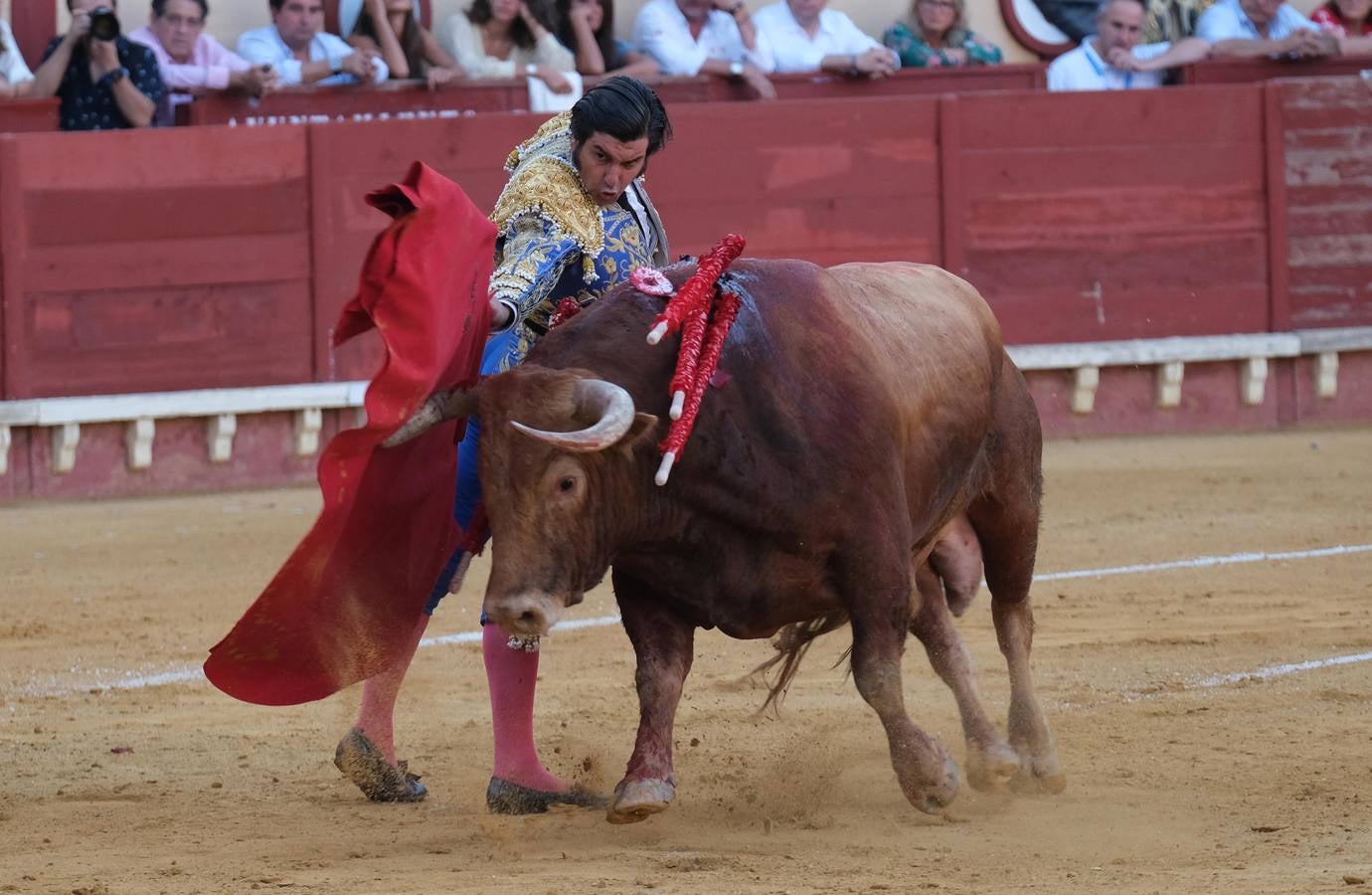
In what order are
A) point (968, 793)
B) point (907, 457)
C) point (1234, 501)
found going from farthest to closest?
point (1234, 501), point (968, 793), point (907, 457)

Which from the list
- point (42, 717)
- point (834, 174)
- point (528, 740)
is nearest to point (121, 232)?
point (834, 174)

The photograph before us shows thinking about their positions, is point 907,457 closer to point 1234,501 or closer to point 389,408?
point 389,408

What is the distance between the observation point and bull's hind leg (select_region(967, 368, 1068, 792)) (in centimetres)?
372

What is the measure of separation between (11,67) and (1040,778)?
5.32 m

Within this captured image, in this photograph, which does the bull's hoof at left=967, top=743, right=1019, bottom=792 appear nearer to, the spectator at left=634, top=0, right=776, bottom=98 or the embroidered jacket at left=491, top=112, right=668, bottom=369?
the embroidered jacket at left=491, top=112, right=668, bottom=369

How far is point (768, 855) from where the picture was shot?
3027 millimetres

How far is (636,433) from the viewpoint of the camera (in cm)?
302

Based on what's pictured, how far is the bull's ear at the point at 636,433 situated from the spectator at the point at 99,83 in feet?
16.0

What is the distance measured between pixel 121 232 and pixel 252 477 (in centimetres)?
99

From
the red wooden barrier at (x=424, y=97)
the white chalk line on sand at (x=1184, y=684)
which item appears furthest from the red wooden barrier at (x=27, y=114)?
the white chalk line on sand at (x=1184, y=684)

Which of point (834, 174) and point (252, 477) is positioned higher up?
point (834, 174)

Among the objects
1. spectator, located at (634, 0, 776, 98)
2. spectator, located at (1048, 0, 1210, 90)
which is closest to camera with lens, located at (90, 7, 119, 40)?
spectator, located at (634, 0, 776, 98)

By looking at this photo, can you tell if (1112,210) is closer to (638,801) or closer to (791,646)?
(791,646)

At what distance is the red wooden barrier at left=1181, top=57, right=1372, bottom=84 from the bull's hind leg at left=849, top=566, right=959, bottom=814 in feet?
21.3
